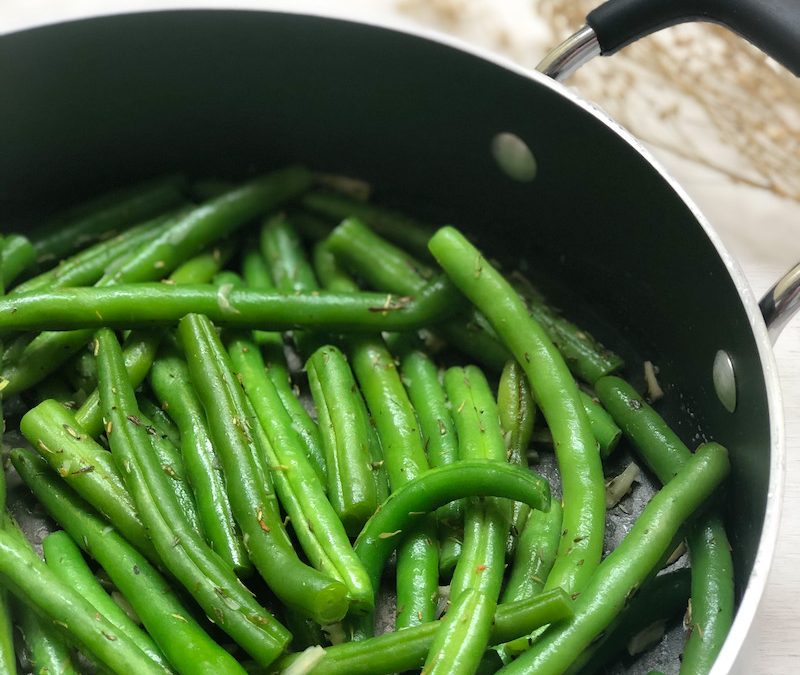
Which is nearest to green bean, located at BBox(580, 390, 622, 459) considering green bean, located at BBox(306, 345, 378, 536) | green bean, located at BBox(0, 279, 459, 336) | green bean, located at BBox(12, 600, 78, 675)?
green bean, located at BBox(0, 279, 459, 336)

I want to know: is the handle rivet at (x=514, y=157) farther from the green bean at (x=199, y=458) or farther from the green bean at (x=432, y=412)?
the green bean at (x=199, y=458)

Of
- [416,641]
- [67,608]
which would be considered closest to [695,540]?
[416,641]

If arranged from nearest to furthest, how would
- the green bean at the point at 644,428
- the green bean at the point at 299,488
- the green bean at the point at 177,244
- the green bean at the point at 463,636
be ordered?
the green bean at the point at 463,636 → the green bean at the point at 299,488 → the green bean at the point at 644,428 → the green bean at the point at 177,244

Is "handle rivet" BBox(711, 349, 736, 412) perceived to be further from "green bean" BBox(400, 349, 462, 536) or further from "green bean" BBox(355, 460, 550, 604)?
"green bean" BBox(400, 349, 462, 536)

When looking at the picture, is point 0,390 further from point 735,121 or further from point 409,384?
point 735,121

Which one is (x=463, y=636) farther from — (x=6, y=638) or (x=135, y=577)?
(x=6, y=638)

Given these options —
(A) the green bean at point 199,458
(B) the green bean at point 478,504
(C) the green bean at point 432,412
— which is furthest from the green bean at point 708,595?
(A) the green bean at point 199,458

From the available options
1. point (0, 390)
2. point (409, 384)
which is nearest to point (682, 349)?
point (409, 384)
